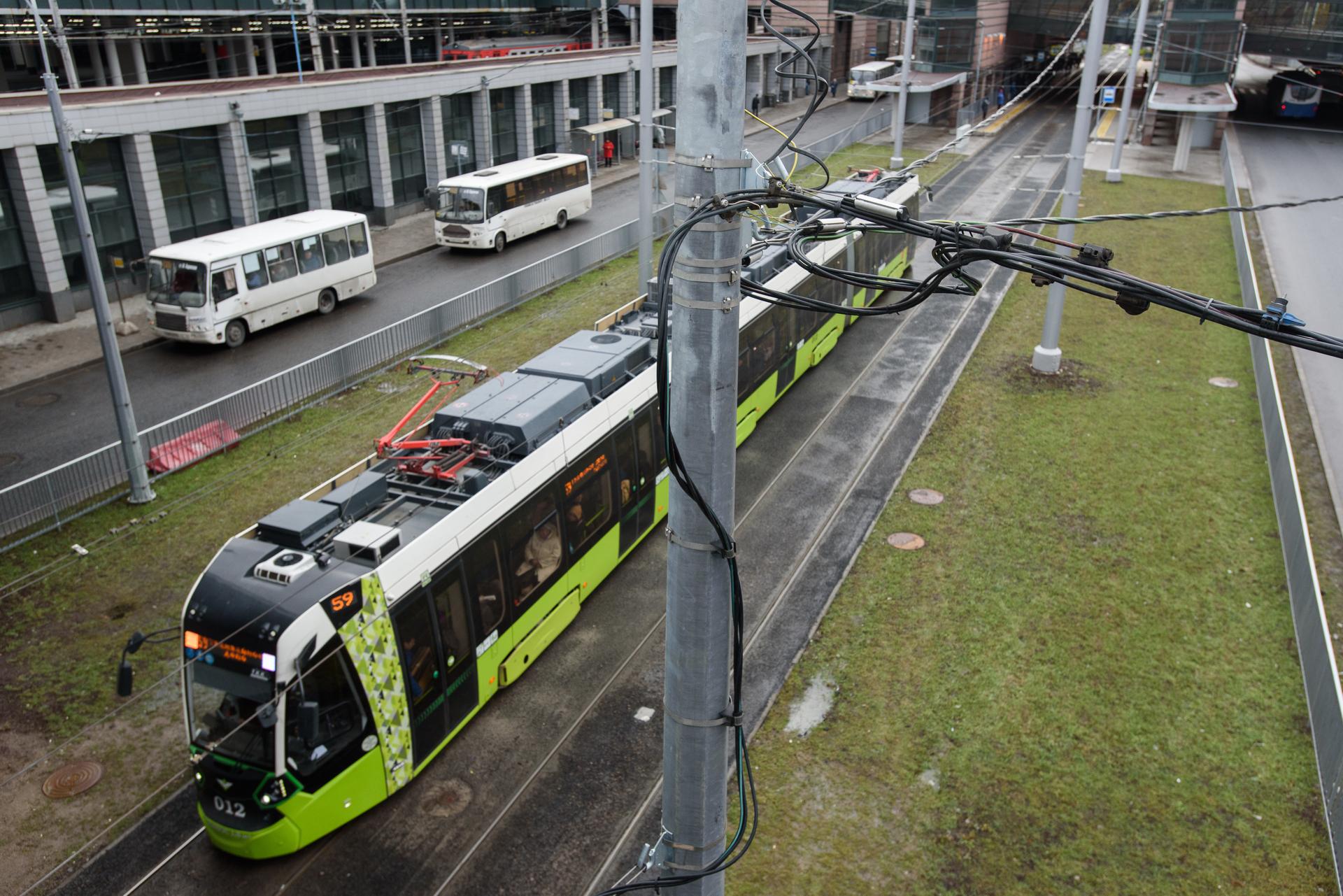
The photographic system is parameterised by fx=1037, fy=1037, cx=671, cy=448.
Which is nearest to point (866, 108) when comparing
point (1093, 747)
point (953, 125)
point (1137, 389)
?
point (953, 125)

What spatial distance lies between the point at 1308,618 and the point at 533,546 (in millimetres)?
9225

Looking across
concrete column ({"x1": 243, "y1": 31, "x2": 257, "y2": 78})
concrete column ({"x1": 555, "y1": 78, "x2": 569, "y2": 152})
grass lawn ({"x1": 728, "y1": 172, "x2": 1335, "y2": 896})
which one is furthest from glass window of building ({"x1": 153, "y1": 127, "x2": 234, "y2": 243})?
grass lawn ({"x1": 728, "y1": 172, "x2": 1335, "y2": 896})

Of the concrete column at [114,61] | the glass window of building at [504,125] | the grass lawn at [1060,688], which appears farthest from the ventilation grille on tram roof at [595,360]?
the concrete column at [114,61]

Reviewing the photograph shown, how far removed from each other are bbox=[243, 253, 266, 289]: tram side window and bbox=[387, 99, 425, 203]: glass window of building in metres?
13.3

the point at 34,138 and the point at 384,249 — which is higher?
the point at 34,138

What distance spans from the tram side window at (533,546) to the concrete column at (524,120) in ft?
111

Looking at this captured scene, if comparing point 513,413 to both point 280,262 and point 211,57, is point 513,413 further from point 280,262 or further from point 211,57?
point 211,57

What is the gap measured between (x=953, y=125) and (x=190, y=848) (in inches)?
2293

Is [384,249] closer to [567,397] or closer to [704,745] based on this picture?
[567,397]

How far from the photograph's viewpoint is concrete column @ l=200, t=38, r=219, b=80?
4394 centimetres

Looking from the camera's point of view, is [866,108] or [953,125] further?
[866,108]

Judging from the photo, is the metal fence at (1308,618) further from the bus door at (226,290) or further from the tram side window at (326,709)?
the bus door at (226,290)

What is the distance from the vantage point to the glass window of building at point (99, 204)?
84.3ft

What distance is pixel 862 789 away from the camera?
1064cm
